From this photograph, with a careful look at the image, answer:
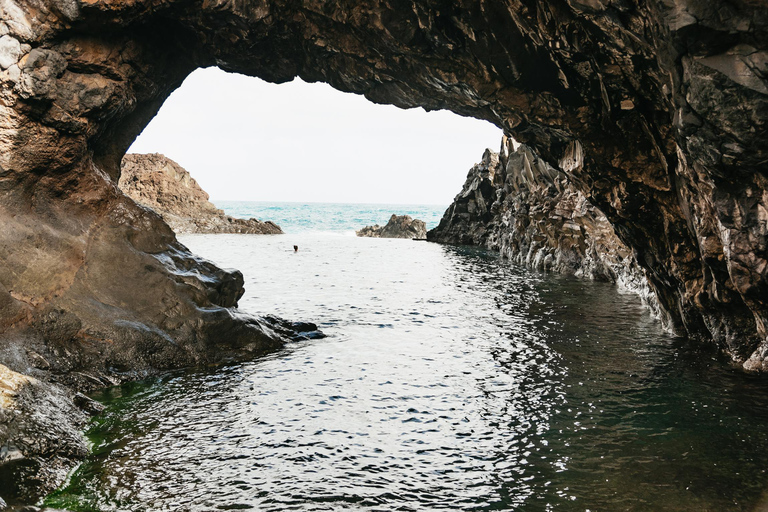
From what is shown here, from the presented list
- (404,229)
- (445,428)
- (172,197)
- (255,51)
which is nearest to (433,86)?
(255,51)

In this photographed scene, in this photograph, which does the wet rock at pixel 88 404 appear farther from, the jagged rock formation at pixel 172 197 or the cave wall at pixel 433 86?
the jagged rock formation at pixel 172 197

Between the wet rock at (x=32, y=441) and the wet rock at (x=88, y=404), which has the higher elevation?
the wet rock at (x=32, y=441)

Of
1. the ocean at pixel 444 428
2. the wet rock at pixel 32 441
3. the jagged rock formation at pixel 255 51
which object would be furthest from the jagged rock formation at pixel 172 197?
the wet rock at pixel 32 441

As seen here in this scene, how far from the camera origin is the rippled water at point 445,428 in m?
8.21

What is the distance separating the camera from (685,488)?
27.0 ft

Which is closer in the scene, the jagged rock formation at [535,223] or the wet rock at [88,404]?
the wet rock at [88,404]

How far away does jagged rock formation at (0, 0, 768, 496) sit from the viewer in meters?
11.8

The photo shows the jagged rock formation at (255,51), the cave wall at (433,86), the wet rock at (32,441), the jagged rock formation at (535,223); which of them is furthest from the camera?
the jagged rock formation at (535,223)

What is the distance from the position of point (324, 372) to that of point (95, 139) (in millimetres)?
9954

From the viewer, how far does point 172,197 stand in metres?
91.5

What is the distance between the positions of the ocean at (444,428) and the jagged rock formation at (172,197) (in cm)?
7403

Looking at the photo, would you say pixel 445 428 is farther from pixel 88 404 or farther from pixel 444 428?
pixel 88 404

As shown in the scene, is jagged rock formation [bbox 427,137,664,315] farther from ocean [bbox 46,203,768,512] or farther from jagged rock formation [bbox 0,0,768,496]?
ocean [bbox 46,203,768,512]

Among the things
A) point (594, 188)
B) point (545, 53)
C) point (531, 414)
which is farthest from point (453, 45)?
point (531, 414)
